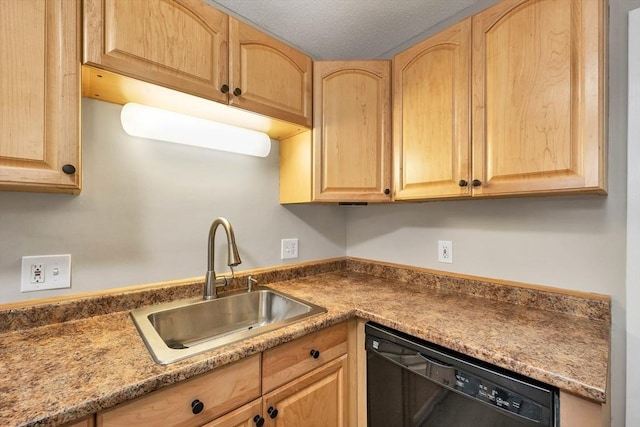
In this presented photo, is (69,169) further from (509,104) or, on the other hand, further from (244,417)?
(509,104)

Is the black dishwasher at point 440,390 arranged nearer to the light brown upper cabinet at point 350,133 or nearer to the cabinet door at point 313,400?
the cabinet door at point 313,400

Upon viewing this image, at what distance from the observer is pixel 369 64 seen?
1454mm

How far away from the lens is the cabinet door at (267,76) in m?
1.16

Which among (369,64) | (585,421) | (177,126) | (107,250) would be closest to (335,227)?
(369,64)

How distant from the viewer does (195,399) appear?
771mm

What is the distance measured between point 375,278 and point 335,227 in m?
0.45

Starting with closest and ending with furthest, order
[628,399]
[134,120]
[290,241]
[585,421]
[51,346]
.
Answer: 1. [585,421]
2. [51,346]
3. [628,399]
4. [134,120]
5. [290,241]

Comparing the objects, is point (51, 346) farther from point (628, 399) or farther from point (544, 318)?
point (628, 399)

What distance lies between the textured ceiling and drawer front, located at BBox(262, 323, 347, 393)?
60.0 inches

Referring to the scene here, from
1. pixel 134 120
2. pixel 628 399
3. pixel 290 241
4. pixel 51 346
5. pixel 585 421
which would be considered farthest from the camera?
pixel 290 241

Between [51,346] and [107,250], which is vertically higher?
[107,250]

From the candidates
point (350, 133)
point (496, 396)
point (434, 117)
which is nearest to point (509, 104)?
point (434, 117)

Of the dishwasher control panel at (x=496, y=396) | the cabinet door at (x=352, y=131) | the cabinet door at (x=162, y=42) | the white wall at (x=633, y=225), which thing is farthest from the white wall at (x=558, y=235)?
the cabinet door at (x=162, y=42)

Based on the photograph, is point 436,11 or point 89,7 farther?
point 436,11
